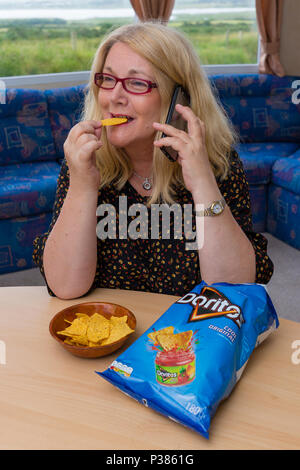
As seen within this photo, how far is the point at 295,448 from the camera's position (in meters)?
0.77

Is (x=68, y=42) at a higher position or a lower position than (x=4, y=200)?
higher

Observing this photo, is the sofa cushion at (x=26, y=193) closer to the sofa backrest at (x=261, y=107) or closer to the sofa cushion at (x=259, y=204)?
the sofa cushion at (x=259, y=204)

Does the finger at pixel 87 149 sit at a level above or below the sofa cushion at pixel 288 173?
above

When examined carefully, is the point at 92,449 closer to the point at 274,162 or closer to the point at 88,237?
the point at 88,237

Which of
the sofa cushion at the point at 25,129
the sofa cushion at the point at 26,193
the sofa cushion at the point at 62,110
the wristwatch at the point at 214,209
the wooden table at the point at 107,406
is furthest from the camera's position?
the sofa cushion at the point at 62,110

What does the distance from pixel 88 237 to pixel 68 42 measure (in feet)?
11.0

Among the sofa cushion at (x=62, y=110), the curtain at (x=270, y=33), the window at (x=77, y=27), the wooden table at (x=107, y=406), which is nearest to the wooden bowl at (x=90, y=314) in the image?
the wooden table at (x=107, y=406)

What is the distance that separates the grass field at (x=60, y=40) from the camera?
13.2 feet

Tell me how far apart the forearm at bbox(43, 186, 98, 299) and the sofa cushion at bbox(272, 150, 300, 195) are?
2.27 meters

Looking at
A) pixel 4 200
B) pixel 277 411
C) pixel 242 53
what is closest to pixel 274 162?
pixel 242 53

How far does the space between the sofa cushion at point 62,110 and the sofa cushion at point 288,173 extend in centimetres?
148

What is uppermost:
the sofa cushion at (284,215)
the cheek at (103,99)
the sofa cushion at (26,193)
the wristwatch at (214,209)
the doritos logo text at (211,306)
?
the cheek at (103,99)

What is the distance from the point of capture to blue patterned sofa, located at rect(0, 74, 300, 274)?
10.0ft

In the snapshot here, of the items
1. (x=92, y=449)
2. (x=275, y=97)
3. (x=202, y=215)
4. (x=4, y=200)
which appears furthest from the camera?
(x=275, y=97)
